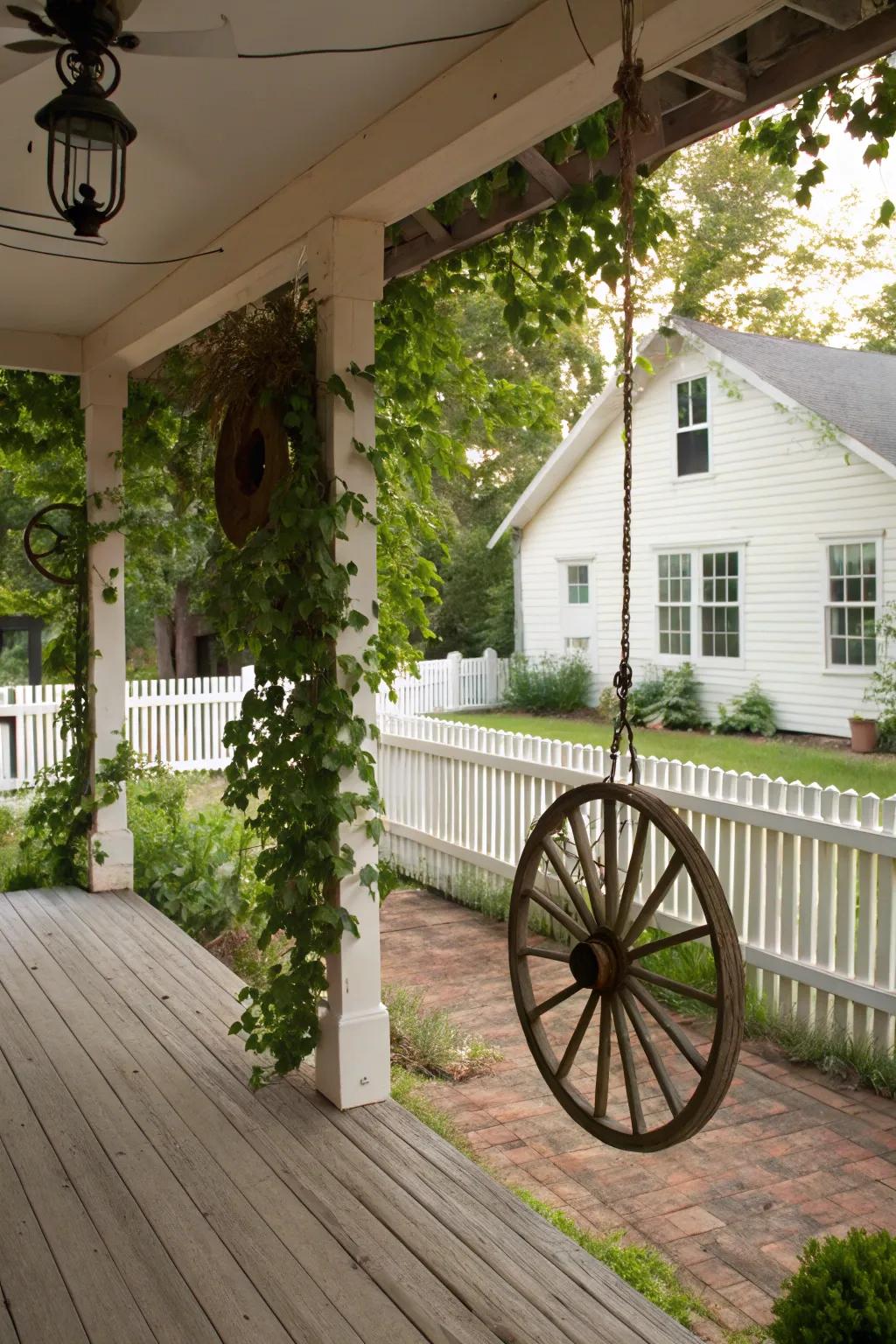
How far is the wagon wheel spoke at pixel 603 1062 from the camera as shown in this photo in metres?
1.95

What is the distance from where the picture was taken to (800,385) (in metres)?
11.9

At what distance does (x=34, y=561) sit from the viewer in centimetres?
543

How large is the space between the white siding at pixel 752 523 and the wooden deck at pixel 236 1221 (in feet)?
30.1

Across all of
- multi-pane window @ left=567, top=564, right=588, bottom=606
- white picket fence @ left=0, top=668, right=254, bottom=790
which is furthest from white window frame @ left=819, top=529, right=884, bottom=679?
white picket fence @ left=0, top=668, right=254, bottom=790

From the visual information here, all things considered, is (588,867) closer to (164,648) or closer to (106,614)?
(106,614)

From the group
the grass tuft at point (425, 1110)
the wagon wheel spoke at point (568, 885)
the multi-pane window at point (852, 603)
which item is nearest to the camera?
the wagon wheel spoke at point (568, 885)

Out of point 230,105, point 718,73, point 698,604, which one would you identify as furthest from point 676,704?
point 230,105

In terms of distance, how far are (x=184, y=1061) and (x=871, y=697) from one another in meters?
8.90

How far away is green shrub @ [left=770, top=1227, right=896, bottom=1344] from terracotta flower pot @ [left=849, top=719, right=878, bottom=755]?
9076 mm

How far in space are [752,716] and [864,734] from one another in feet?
4.91

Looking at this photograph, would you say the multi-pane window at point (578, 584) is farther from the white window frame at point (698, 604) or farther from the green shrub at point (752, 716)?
the green shrub at point (752, 716)

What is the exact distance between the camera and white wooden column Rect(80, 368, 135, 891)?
5.39 meters

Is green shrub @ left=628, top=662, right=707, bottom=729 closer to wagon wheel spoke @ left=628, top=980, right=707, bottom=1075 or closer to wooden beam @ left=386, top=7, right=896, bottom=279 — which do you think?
wooden beam @ left=386, top=7, right=896, bottom=279

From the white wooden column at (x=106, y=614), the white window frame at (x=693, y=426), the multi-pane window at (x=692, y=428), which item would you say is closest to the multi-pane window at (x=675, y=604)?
the white window frame at (x=693, y=426)
